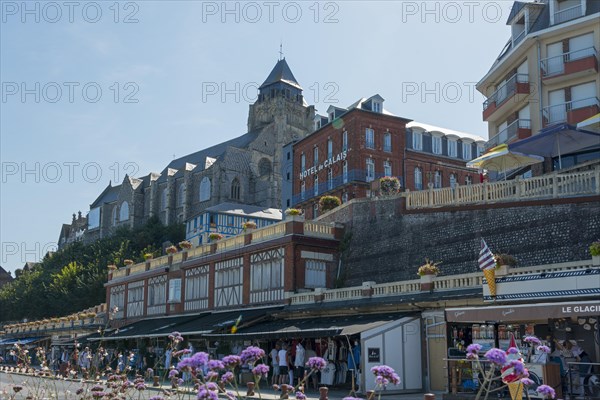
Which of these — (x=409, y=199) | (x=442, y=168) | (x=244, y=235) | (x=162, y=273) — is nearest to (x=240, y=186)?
(x=442, y=168)

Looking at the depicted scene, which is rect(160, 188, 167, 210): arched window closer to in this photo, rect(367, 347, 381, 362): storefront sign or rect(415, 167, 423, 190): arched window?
rect(415, 167, 423, 190): arched window

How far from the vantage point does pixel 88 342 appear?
4578 cm

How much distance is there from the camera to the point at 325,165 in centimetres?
6038

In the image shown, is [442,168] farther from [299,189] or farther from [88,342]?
[88,342]

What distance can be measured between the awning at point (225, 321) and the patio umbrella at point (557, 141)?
12.7m

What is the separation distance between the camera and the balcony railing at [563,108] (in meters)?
36.0

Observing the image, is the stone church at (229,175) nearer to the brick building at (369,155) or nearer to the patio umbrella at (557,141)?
the brick building at (369,155)

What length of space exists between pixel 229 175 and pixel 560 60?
66115 mm

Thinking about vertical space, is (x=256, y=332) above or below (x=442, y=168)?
below

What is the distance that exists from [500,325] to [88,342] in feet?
98.8

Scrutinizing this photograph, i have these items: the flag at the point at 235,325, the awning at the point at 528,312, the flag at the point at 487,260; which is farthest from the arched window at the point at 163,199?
the awning at the point at 528,312

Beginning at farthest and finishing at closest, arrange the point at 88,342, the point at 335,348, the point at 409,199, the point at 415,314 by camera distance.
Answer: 1. the point at 88,342
2. the point at 409,199
3. the point at 335,348
4. the point at 415,314

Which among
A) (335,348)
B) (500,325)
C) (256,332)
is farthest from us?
(256,332)

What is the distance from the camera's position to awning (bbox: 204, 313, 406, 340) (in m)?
24.3
